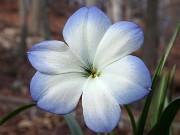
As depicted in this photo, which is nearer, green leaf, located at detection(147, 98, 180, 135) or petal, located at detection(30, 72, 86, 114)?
petal, located at detection(30, 72, 86, 114)

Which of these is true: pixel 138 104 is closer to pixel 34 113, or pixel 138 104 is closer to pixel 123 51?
pixel 34 113

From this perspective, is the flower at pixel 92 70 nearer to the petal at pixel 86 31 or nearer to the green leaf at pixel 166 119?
the petal at pixel 86 31

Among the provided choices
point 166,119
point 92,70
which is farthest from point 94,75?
point 166,119

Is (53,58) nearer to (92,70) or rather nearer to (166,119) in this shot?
(92,70)

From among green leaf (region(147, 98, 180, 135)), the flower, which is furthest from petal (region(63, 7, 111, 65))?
green leaf (region(147, 98, 180, 135))

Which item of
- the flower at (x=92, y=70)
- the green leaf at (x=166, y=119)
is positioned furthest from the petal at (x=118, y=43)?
the green leaf at (x=166, y=119)

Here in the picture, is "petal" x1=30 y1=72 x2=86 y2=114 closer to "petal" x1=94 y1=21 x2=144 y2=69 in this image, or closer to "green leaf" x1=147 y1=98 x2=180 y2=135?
"petal" x1=94 y1=21 x2=144 y2=69

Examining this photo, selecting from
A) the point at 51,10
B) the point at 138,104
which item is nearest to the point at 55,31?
the point at 51,10
